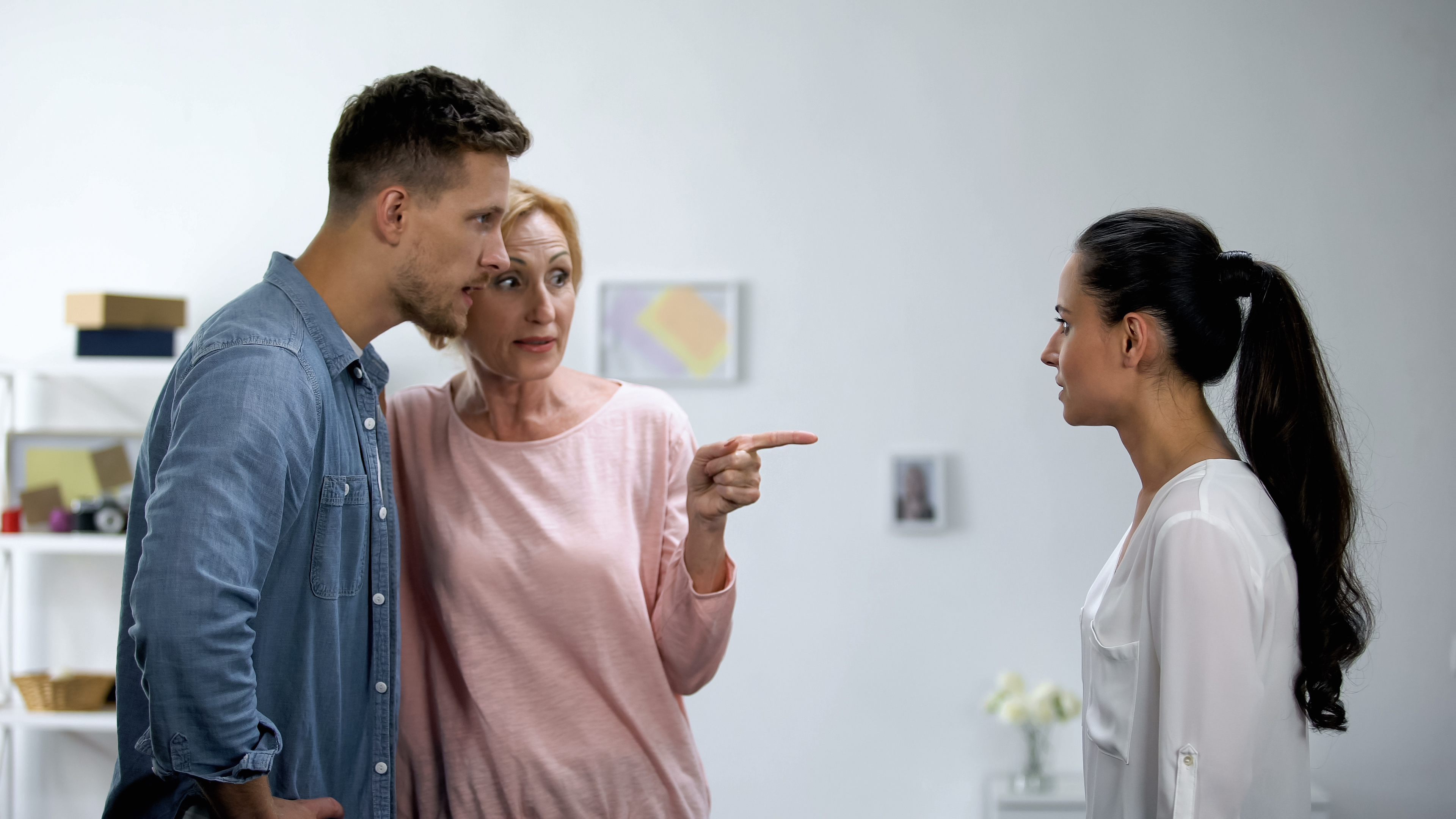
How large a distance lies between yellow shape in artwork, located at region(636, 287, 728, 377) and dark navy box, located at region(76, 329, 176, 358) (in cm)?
137

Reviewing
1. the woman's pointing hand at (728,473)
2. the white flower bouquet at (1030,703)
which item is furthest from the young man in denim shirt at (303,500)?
the white flower bouquet at (1030,703)

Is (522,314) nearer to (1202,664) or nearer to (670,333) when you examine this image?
(1202,664)

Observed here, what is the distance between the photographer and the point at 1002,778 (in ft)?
8.80

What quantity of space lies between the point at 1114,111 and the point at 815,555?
1.49m

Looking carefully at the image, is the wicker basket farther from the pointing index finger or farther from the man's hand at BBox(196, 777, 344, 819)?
the pointing index finger

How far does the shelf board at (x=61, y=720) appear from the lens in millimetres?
2615

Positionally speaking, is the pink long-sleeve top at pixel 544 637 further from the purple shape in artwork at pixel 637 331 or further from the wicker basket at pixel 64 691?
the wicker basket at pixel 64 691

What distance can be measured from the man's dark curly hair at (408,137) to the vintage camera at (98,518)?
192cm

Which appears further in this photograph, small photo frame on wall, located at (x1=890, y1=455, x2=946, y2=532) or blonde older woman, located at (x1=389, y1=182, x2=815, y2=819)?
small photo frame on wall, located at (x1=890, y1=455, x2=946, y2=532)

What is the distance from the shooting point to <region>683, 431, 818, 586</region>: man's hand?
1.40m

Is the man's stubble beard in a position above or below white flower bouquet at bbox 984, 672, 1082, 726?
above

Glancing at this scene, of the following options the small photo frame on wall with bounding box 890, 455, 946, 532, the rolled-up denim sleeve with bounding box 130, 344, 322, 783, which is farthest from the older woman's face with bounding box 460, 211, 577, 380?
the small photo frame on wall with bounding box 890, 455, 946, 532

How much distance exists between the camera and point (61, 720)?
8.64 feet

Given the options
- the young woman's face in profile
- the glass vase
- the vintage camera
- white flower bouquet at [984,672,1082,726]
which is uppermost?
the young woman's face in profile
